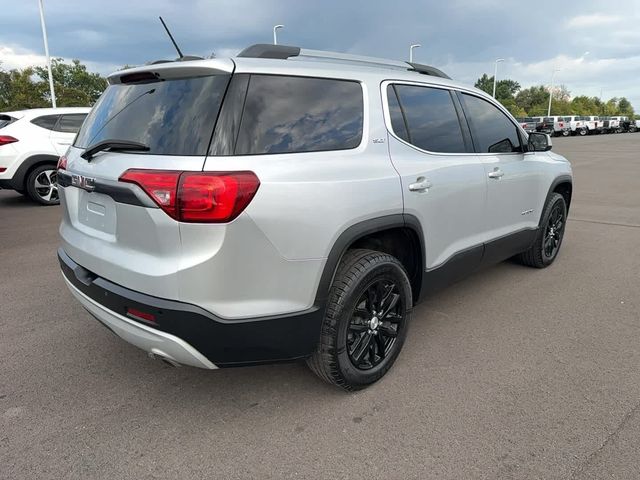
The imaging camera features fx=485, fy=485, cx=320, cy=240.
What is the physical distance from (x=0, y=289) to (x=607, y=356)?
4986 mm

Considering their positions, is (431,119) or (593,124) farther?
(593,124)

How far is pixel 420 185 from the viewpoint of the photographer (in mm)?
2889

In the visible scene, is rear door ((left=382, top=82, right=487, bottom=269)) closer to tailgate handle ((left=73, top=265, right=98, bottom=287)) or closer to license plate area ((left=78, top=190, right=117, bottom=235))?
license plate area ((left=78, top=190, right=117, bottom=235))

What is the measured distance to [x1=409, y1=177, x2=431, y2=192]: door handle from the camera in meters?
2.84

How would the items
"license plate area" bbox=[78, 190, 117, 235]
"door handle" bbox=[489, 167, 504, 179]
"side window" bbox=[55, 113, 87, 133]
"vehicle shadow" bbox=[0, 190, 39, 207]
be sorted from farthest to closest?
"vehicle shadow" bbox=[0, 190, 39, 207] → "side window" bbox=[55, 113, 87, 133] → "door handle" bbox=[489, 167, 504, 179] → "license plate area" bbox=[78, 190, 117, 235]

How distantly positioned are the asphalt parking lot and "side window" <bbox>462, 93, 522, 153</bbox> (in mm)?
1301

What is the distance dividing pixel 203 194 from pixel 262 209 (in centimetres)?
26

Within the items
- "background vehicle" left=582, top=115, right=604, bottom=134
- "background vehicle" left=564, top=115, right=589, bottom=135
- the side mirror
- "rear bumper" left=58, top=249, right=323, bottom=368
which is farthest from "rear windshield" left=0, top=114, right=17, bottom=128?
"background vehicle" left=582, top=115, right=604, bottom=134

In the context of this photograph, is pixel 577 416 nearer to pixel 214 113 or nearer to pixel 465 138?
pixel 465 138

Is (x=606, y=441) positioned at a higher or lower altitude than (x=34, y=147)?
lower

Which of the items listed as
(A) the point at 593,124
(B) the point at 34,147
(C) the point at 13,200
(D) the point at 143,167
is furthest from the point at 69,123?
(A) the point at 593,124

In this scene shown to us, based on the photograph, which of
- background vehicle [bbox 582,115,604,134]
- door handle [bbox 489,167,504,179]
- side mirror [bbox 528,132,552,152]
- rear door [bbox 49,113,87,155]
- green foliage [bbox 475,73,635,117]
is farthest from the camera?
green foliage [bbox 475,73,635,117]

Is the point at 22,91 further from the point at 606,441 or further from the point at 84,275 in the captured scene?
the point at 606,441

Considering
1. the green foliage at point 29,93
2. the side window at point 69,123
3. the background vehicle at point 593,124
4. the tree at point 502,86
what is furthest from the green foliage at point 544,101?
the side window at point 69,123
